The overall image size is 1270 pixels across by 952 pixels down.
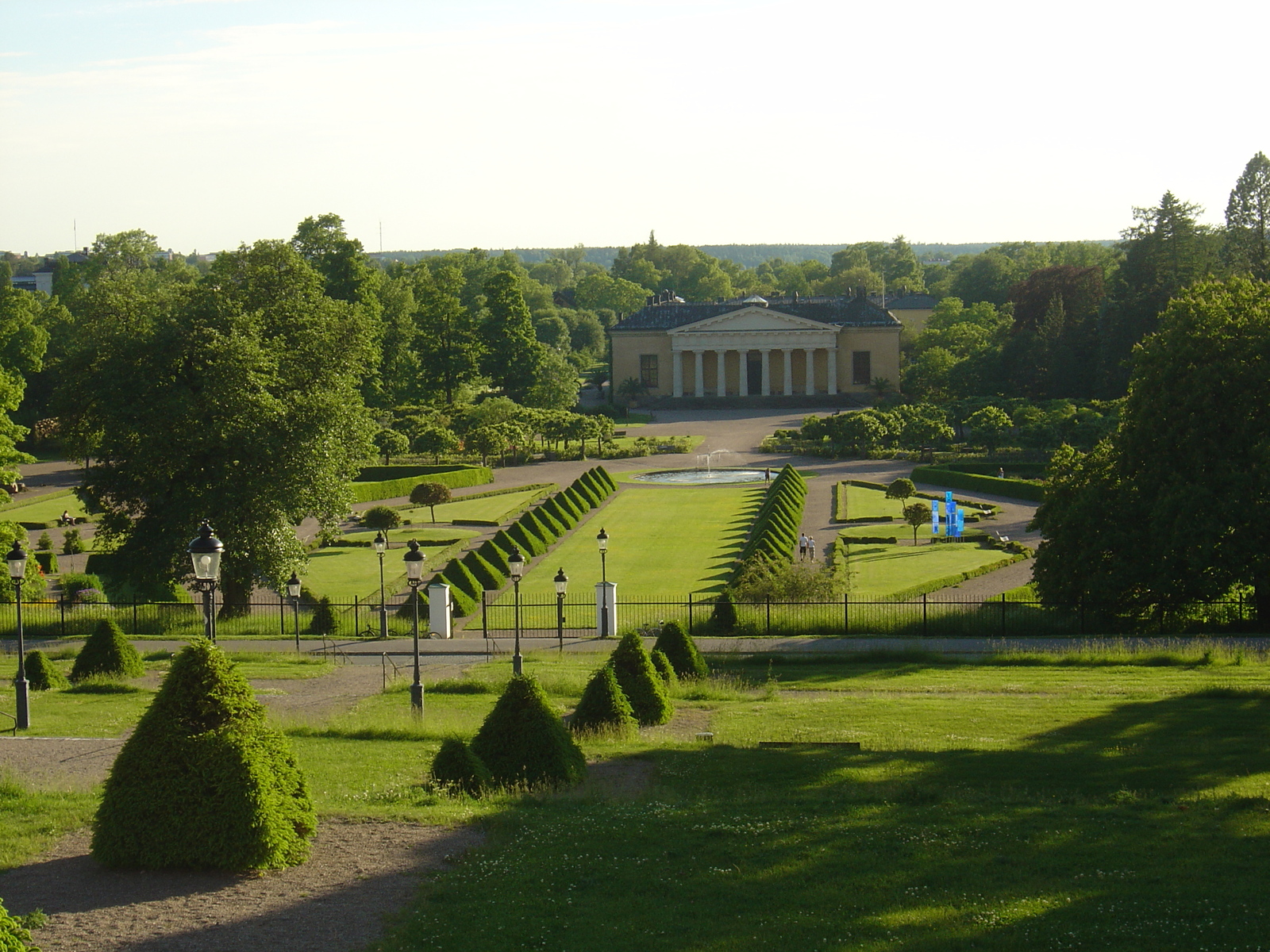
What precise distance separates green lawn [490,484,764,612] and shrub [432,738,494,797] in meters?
20.8

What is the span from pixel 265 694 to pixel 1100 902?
15.3 m

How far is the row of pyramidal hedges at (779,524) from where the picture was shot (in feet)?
118

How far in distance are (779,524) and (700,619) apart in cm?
1116

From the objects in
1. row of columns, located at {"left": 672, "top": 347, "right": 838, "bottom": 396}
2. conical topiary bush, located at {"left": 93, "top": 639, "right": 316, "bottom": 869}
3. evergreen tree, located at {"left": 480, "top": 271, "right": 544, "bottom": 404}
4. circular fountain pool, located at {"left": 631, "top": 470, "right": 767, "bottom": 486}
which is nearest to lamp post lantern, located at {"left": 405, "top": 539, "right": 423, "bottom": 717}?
conical topiary bush, located at {"left": 93, "top": 639, "right": 316, "bottom": 869}

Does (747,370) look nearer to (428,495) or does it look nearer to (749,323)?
(749,323)

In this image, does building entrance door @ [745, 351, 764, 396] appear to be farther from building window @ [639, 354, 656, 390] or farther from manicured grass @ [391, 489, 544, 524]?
manicured grass @ [391, 489, 544, 524]

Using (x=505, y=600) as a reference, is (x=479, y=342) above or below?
above

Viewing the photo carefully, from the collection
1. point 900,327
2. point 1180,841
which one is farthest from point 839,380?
point 1180,841

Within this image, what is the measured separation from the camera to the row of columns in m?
108

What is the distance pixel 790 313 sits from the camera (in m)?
112

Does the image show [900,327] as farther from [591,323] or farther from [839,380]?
[591,323]

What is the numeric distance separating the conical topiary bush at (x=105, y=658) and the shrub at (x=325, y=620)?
7131 mm

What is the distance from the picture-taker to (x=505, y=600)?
3428cm

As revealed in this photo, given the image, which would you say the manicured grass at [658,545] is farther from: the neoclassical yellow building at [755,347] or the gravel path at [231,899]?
the neoclassical yellow building at [755,347]
